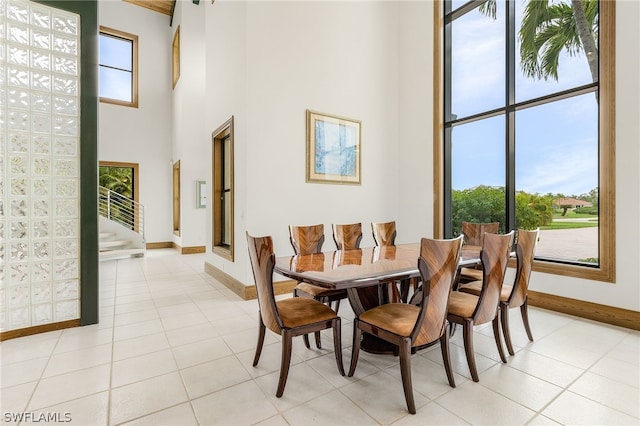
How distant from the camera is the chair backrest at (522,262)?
7.89 ft

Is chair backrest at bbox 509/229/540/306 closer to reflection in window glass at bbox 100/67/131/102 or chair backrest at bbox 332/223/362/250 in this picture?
chair backrest at bbox 332/223/362/250

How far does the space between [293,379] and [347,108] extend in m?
3.88

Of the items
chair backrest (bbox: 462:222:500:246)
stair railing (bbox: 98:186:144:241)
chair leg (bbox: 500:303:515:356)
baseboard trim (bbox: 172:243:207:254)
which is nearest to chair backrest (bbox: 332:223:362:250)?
chair backrest (bbox: 462:222:500:246)

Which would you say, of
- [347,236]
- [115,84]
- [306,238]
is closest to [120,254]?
[115,84]

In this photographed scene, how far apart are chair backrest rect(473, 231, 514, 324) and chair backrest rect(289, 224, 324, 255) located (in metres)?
1.62

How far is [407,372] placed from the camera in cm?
174

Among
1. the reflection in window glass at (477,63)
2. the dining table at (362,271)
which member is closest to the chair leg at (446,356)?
the dining table at (362,271)

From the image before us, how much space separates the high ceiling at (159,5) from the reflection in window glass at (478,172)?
873 centimetres

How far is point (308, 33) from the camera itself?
4316 mm

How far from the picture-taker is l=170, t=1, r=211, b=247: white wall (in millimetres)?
7555

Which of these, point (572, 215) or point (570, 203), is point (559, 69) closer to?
point (570, 203)

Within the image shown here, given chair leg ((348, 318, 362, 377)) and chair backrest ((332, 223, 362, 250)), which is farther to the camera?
chair backrest ((332, 223, 362, 250))

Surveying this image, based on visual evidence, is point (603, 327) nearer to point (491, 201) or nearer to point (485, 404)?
point (491, 201)

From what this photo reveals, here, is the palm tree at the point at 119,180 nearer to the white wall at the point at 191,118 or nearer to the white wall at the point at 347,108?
the white wall at the point at 191,118
